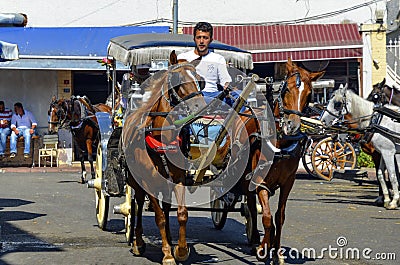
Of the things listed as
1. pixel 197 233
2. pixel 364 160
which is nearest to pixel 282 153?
pixel 197 233

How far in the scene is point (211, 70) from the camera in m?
9.34

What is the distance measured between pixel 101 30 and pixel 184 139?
1723cm

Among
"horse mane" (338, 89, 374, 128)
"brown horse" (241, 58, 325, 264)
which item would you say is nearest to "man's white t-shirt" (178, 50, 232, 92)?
"brown horse" (241, 58, 325, 264)

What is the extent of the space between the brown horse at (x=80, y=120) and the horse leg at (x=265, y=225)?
979 cm

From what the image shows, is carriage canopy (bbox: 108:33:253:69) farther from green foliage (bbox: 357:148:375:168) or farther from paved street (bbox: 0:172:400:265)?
green foliage (bbox: 357:148:375:168)

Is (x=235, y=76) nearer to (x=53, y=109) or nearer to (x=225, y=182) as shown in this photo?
(x=225, y=182)

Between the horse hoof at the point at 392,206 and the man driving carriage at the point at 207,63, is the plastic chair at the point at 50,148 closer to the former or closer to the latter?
the horse hoof at the point at 392,206

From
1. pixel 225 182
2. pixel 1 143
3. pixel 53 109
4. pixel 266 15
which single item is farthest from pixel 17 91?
pixel 225 182

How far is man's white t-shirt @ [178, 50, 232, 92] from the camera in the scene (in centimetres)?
932

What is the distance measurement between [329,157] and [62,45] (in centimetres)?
896

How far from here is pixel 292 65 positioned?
8.77 meters

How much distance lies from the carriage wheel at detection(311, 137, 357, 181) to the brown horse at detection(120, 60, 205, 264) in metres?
11.7

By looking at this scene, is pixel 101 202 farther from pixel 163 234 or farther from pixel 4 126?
pixel 4 126

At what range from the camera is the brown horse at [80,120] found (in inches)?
717
